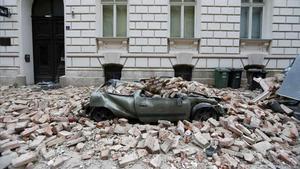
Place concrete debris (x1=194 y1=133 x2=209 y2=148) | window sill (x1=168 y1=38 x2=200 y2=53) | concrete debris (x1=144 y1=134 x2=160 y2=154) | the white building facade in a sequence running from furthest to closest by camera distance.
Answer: window sill (x1=168 y1=38 x2=200 y2=53) → the white building facade → concrete debris (x1=194 y1=133 x2=209 y2=148) → concrete debris (x1=144 y1=134 x2=160 y2=154)

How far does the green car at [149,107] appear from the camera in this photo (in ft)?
18.8

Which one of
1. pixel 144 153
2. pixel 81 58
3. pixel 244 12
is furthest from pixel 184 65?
pixel 144 153

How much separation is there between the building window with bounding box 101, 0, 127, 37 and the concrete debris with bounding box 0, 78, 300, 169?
5686 millimetres

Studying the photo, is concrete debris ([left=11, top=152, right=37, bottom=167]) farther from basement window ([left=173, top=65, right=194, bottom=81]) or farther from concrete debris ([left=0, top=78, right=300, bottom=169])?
basement window ([left=173, top=65, right=194, bottom=81])

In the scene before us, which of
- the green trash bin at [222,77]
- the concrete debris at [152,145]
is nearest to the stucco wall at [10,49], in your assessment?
the green trash bin at [222,77]

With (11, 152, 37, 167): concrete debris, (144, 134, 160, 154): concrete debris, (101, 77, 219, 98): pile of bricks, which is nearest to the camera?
(11, 152, 37, 167): concrete debris

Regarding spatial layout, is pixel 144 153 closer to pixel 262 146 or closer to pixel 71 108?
pixel 262 146

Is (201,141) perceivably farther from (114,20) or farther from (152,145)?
(114,20)

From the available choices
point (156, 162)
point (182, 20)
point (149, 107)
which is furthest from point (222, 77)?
point (156, 162)

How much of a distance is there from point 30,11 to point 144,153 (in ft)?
34.7

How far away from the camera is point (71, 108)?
6.94 m

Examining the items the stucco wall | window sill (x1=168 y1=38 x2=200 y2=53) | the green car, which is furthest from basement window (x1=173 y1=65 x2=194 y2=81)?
the stucco wall

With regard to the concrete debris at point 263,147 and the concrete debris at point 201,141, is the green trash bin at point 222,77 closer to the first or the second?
the concrete debris at point 263,147

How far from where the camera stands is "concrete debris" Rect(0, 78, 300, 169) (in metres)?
4.22
